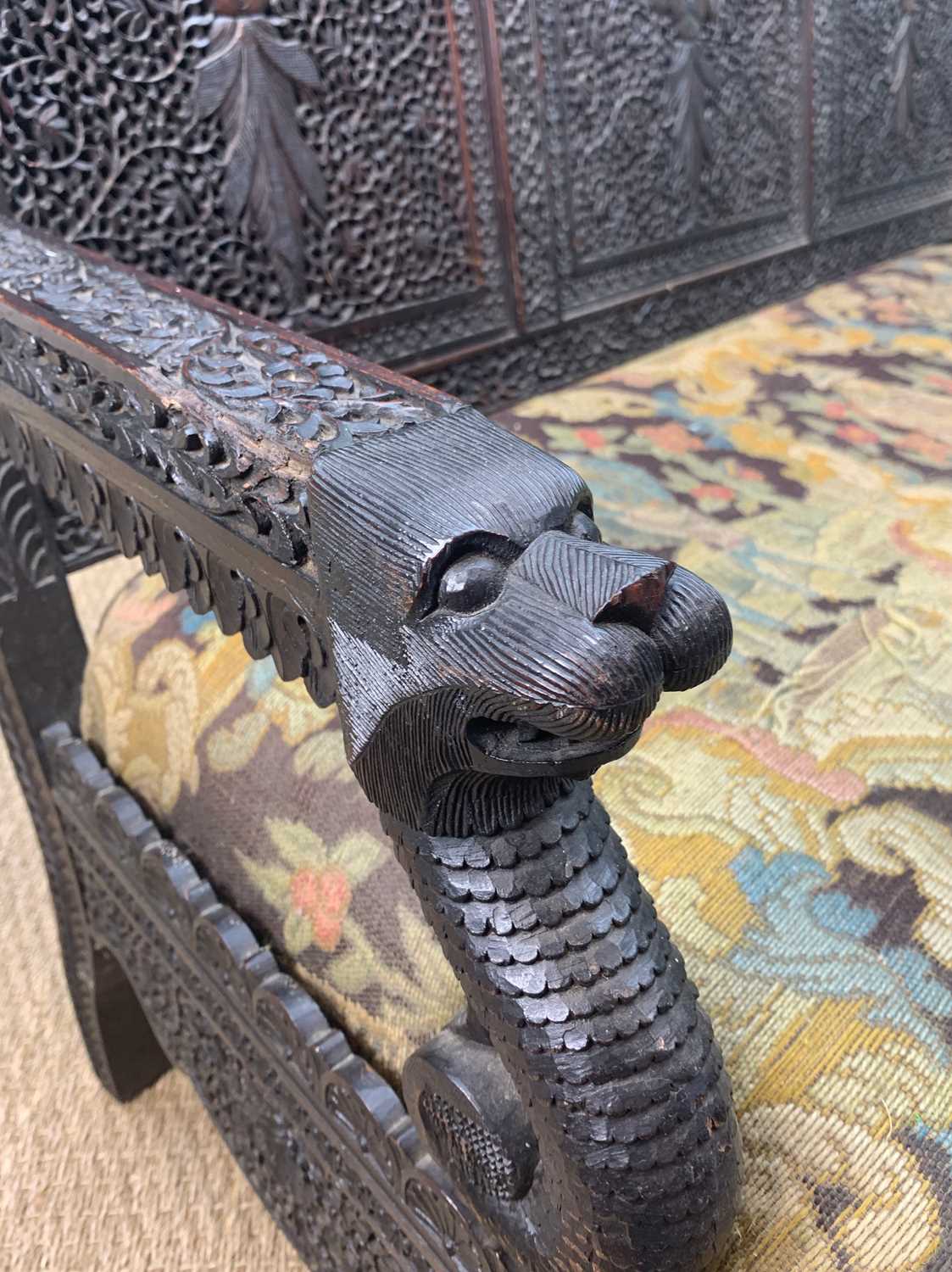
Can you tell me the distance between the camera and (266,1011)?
0.59 meters

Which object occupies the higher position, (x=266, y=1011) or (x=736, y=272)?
(x=736, y=272)

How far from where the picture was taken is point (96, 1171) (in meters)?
0.91

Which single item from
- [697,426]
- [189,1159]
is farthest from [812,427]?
[189,1159]

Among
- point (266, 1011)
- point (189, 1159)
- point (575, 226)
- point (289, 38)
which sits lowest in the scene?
point (189, 1159)

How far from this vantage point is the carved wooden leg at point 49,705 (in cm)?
79

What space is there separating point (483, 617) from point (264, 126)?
0.73 m

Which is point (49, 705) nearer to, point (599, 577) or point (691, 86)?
point (599, 577)

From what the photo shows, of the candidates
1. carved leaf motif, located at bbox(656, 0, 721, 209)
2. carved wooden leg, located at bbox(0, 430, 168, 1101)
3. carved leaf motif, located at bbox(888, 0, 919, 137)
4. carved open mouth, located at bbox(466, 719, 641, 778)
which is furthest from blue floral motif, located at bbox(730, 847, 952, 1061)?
carved leaf motif, located at bbox(888, 0, 919, 137)

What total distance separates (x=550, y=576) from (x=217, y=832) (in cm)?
46

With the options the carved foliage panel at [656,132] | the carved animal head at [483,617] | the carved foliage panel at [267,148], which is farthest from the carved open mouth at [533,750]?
the carved foliage panel at [656,132]

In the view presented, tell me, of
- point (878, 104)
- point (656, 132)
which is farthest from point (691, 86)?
point (878, 104)

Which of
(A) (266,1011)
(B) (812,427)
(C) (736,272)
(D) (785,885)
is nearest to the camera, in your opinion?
(D) (785,885)

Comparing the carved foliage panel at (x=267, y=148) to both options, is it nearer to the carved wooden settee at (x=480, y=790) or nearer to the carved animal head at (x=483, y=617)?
the carved wooden settee at (x=480, y=790)

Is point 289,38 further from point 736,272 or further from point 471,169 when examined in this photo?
point 736,272
